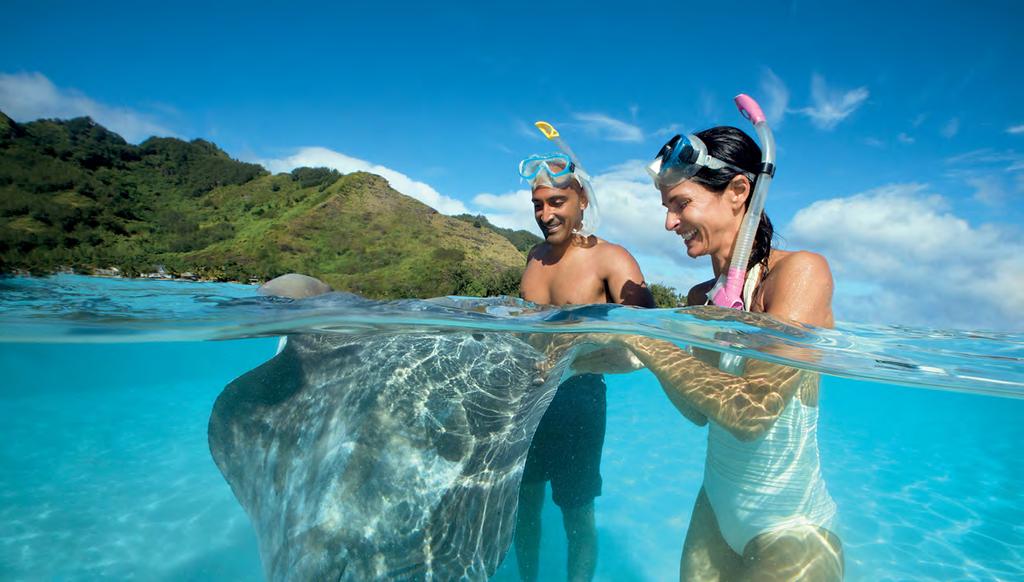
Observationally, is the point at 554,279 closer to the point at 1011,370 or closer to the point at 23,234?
the point at 1011,370

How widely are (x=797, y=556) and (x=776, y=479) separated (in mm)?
459

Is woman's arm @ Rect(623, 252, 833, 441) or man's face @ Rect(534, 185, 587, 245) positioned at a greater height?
man's face @ Rect(534, 185, 587, 245)

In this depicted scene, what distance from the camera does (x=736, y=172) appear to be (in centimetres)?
299

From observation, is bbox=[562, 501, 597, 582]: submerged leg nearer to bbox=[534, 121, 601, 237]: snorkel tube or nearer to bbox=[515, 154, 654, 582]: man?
bbox=[515, 154, 654, 582]: man

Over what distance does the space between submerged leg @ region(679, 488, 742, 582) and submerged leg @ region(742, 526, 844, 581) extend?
249 mm

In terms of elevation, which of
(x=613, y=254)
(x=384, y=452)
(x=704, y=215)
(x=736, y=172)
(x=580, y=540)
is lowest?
(x=580, y=540)

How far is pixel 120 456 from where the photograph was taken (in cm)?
868

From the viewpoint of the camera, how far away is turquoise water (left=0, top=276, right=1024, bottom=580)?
5492mm

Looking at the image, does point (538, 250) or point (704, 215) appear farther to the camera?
point (538, 250)

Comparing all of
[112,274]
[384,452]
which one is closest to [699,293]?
[384,452]

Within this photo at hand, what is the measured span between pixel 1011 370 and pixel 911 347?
3.26 feet

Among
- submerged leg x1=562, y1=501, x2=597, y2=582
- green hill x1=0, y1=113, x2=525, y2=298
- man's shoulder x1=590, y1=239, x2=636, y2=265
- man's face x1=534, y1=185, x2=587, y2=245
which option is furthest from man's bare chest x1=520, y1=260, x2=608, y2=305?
green hill x1=0, y1=113, x2=525, y2=298

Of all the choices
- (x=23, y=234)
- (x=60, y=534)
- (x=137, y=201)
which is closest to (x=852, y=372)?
(x=60, y=534)

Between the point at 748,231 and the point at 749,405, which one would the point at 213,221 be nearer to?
the point at 748,231
